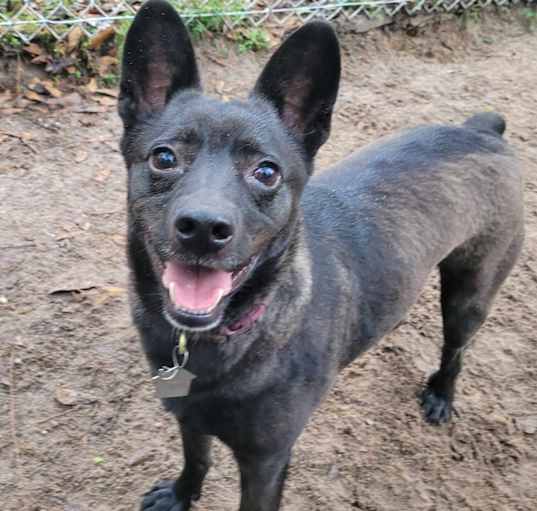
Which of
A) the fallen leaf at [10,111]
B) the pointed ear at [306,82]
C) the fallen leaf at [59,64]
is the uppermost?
the pointed ear at [306,82]

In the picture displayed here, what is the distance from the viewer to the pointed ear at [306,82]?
2.23 metres

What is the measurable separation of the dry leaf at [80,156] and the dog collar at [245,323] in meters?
2.62

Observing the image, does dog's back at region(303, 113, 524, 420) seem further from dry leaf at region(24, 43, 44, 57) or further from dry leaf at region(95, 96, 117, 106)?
dry leaf at region(24, 43, 44, 57)

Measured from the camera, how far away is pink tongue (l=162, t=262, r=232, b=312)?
6.58ft

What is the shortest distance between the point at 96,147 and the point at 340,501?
2.75 metres

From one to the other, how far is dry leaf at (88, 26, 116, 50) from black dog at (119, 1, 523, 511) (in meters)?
2.71

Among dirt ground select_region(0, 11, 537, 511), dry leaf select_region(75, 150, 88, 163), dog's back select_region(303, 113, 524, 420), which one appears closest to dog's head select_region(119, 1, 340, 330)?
dog's back select_region(303, 113, 524, 420)

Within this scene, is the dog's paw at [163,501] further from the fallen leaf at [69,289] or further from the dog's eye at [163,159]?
the dog's eye at [163,159]

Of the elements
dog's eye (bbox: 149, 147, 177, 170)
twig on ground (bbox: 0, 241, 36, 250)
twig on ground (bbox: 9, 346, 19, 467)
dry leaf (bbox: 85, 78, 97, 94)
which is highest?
dog's eye (bbox: 149, 147, 177, 170)

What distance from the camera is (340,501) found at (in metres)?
3.01

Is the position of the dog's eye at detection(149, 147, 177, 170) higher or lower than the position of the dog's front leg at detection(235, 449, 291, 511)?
higher

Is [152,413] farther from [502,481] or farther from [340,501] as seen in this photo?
[502,481]

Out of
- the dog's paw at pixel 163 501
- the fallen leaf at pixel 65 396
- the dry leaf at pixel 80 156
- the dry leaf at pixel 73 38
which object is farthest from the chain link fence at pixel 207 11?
the dog's paw at pixel 163 501

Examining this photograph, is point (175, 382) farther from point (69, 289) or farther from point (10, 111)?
point (10, 111)
